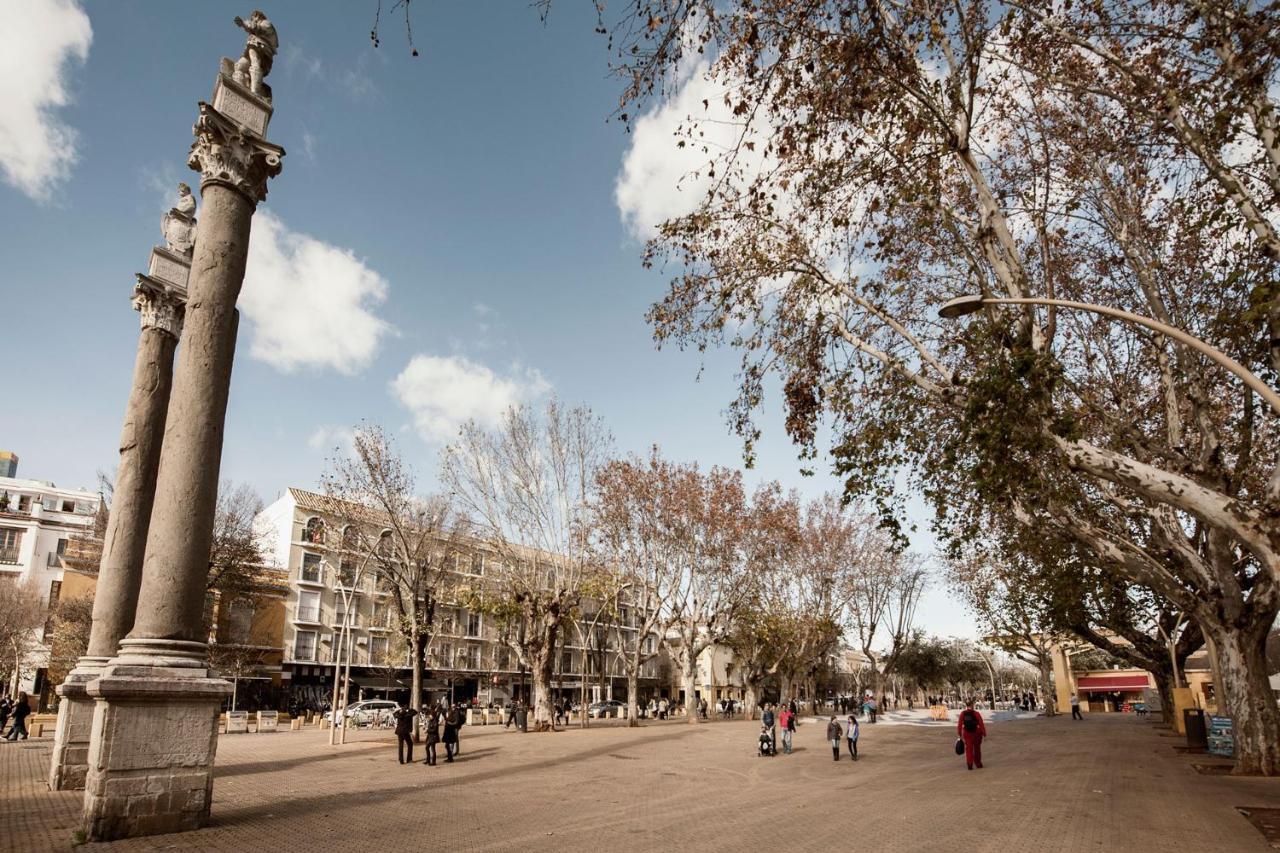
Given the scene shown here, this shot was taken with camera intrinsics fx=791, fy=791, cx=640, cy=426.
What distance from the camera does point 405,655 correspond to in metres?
49.4

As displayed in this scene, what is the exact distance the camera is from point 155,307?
14.5 m

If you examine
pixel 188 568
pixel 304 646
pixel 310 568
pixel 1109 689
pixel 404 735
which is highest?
pixel 310 568

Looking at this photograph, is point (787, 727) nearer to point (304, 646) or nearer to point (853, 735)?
point (853, 735)

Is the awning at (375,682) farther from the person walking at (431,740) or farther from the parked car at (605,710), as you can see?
the person walking at (431,740)

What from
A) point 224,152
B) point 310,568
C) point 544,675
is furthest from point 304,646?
point 224,152

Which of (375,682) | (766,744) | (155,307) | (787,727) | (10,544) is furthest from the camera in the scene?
(375,682)

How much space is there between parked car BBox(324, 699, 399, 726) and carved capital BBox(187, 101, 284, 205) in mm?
31954

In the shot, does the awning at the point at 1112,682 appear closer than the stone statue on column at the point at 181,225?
No

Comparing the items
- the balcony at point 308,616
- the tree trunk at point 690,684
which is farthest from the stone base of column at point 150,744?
the balcony at point 308,616

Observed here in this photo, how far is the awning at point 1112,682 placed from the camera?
268 ft

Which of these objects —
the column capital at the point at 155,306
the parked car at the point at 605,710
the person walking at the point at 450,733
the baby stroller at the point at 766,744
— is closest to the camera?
the column capital at the point at 155,306

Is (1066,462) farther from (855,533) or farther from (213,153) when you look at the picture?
(855,533)

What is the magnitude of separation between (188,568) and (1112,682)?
313ft

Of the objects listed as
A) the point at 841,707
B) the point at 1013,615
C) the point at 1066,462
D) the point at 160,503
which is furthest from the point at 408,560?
the point at 841,707
